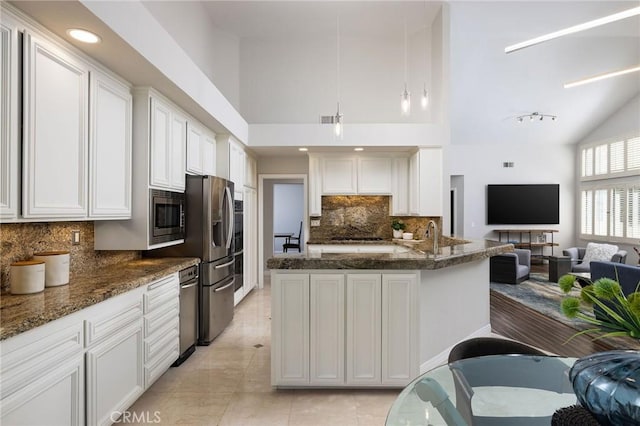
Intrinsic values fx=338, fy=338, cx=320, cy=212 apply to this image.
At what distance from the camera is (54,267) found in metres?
2.08

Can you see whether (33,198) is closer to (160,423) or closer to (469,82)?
(160,423)

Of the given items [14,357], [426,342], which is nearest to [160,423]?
[14,357]

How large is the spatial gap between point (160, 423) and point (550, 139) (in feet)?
32.7

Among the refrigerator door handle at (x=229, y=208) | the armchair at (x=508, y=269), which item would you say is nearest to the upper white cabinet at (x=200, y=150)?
the refrigerator door handle at (x=229, y=208)

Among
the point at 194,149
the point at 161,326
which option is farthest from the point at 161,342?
the point at 194,149

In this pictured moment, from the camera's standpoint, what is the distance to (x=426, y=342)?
2.77 m

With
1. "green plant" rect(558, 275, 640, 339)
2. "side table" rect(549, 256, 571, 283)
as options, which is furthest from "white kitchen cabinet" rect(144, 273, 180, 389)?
"side table" rect(549, 256, 571, 283)

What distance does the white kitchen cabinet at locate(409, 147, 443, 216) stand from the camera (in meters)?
4.97

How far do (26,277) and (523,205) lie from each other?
9.63 m

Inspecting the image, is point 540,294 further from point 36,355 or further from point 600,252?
point 36,355

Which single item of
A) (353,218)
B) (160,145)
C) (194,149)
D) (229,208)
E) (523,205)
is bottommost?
(353,218)

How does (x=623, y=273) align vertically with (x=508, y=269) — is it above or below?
above

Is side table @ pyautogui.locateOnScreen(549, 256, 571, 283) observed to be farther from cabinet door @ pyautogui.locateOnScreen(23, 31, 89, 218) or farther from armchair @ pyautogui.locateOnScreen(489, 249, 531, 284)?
cabinet door @ pyautogui.locateOnScreen(23, 31, 89, 218)

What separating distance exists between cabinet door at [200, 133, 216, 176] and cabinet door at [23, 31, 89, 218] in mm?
1746
